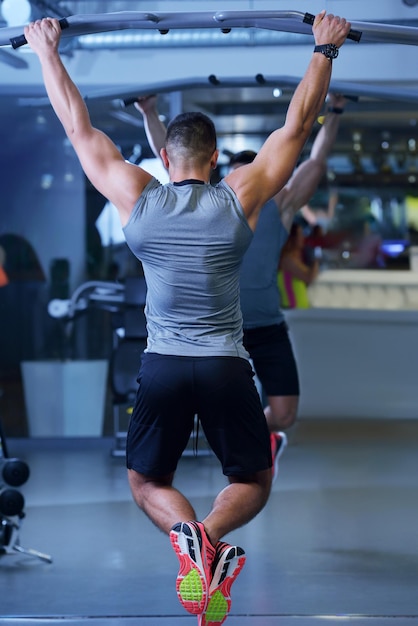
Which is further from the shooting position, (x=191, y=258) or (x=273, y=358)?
(x=273, y=358)

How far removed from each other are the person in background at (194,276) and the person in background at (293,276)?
522cm

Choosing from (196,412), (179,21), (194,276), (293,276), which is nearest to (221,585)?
(196,412)

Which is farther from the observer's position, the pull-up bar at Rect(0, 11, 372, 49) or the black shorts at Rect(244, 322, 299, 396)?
the black shorts at Rect(244, 322, 299, 396)

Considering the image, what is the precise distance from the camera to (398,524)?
4879 mm

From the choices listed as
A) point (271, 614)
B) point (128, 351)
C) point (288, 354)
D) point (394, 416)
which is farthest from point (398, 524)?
point (394, 416)

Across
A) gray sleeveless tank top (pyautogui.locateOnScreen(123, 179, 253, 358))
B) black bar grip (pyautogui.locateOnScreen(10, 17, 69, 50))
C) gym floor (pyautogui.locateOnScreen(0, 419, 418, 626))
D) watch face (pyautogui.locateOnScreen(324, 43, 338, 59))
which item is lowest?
gym floor (pyautogui.locateOnScreen(0, 419, 418, 626))

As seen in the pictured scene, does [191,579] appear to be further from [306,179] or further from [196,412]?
[306,179]

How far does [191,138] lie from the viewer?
9.41 ft

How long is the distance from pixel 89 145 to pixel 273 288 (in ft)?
5.86

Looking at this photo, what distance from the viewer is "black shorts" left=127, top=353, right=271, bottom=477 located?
9.26 ft

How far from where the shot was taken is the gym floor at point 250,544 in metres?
3.45

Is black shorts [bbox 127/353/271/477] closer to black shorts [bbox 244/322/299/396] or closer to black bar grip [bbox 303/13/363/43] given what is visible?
black bar grip [bbox 303/13/363/43]

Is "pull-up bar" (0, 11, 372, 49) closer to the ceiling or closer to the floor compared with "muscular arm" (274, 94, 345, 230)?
closer to the ceiling

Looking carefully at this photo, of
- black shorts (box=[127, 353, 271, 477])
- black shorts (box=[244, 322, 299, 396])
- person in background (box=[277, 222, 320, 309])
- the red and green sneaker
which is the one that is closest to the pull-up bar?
black shorts (box=[127, 353, 271, 477])
